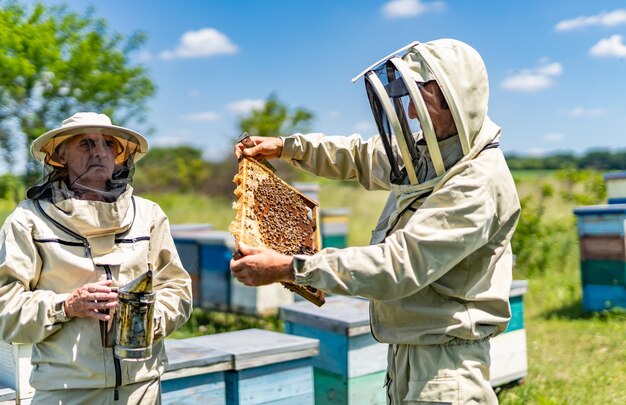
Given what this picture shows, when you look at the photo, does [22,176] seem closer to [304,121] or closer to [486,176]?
[486,176]

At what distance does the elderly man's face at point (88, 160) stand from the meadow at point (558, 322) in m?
3.45

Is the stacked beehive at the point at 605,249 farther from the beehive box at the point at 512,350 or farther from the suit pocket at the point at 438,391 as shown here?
the suit pocket at the point at 438,391

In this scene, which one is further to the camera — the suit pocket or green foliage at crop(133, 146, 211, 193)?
green foliage at crop(133, 146, 211, 193)

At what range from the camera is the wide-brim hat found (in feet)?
7.84

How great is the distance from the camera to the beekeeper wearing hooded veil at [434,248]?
216cm

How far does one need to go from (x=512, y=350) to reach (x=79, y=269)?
11.9ft

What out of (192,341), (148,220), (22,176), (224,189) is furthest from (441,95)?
(224,189)

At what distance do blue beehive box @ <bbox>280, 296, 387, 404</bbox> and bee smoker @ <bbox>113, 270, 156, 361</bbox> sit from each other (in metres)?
1.95

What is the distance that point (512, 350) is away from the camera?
4.87 m

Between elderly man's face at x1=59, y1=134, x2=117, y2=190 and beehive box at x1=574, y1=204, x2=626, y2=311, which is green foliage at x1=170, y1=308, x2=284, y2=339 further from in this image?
elderly man's face at x1=59, y1=134, x2=117, y2=190

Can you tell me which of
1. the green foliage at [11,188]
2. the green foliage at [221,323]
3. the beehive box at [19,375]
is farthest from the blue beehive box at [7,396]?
the green foliage at [11,188]

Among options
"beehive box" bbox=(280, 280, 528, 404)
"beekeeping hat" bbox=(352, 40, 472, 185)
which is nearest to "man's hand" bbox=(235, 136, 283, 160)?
"beekeeping hat" bbox=(352, 40, 472, 185)

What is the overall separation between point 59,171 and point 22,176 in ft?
17.0

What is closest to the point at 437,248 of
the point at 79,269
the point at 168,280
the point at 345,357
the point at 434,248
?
the point at 434,248
